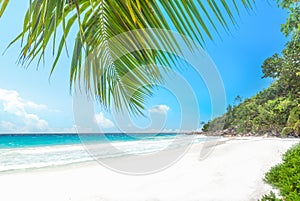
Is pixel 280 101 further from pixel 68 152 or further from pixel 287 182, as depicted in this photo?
pixel 287 182

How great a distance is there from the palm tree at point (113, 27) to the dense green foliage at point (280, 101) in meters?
0.85

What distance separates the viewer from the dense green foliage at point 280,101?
8126mm

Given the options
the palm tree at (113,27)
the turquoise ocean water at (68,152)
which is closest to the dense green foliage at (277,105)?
the turquoise ocean water at (68,152)

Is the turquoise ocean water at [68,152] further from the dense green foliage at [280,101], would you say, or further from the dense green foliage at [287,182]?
the dense green foliage at [287,182]

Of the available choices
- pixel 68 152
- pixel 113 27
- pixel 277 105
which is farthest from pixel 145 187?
pixel 277 105

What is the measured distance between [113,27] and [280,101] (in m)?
23.7

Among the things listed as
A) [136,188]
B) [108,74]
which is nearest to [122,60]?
[108,74]

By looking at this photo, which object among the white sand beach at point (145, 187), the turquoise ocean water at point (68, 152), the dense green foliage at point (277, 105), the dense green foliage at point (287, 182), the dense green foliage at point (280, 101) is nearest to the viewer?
the turquoise ocean water at point (68, 152)

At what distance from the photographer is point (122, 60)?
617mm

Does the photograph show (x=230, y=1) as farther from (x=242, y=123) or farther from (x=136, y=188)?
(x=242, y=123)

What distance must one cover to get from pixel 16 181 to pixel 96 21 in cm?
703

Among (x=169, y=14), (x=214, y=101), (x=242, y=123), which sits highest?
(x=242, y=123)

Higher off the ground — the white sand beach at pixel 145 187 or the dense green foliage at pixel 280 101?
the dense green foliage at pixel 280 101

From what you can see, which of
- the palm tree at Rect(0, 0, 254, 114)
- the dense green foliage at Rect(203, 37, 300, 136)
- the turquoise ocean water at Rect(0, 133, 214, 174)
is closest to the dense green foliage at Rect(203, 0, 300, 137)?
the dense green foliage at Rect(203, 37, 300, 136)
